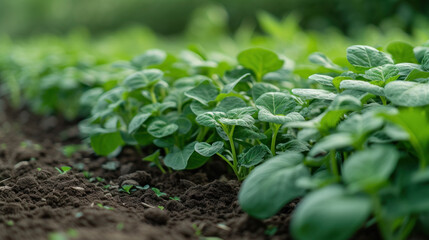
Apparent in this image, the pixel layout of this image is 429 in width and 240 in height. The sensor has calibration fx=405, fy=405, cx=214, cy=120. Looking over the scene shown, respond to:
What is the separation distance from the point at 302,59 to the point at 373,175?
1954 mm

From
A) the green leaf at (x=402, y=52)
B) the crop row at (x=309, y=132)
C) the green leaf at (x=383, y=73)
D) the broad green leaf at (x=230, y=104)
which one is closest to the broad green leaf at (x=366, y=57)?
the crop row at (x=309, y=132)

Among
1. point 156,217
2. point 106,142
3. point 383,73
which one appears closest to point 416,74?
point 383,73

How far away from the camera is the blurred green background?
584cm

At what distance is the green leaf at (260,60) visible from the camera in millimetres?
1925

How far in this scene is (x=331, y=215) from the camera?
939 millimetres

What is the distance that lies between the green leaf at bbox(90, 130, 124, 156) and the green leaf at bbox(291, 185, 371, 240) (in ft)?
4.25

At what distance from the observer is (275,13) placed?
25.4 ft

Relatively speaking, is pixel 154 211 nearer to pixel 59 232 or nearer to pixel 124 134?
pixel 59 232

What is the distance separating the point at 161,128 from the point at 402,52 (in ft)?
3.76

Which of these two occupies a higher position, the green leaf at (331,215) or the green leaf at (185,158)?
the green leaf at (331,215)

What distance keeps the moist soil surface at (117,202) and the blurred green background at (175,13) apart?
408 cm

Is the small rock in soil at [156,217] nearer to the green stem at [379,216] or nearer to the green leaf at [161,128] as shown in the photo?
the green leaf at [161,128]

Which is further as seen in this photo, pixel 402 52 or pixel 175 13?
pixel 175 13

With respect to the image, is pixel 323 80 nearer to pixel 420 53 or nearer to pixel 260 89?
pixel 260 89
